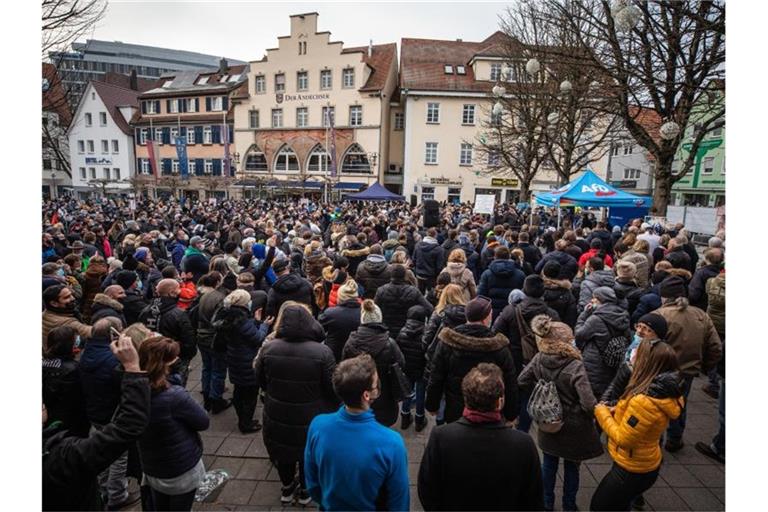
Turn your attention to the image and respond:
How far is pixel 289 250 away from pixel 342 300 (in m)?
4.58

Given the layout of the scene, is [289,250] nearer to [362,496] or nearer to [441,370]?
[441,370]

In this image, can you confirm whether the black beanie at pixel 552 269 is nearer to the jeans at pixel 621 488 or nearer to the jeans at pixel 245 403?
the jeans at pixel 621 488

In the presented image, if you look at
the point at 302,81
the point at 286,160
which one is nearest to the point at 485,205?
the point at 286,160

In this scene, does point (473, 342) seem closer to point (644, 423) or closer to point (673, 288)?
point (644, 423)

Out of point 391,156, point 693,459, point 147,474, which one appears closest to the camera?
point 147,474

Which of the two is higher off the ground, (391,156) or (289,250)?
(391,156)

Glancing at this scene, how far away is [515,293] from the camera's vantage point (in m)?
4.38

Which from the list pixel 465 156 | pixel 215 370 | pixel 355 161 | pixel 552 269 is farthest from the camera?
pixel 355 161

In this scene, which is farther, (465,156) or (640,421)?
(465,156)

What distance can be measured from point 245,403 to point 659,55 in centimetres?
875

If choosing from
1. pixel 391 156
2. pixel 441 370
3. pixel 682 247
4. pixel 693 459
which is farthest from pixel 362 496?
pixel 391 156

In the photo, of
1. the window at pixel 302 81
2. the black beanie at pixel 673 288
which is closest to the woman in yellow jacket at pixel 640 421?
the black beanie at pixel 673 288

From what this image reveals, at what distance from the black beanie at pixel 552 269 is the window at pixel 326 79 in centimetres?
3545

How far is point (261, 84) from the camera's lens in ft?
126
